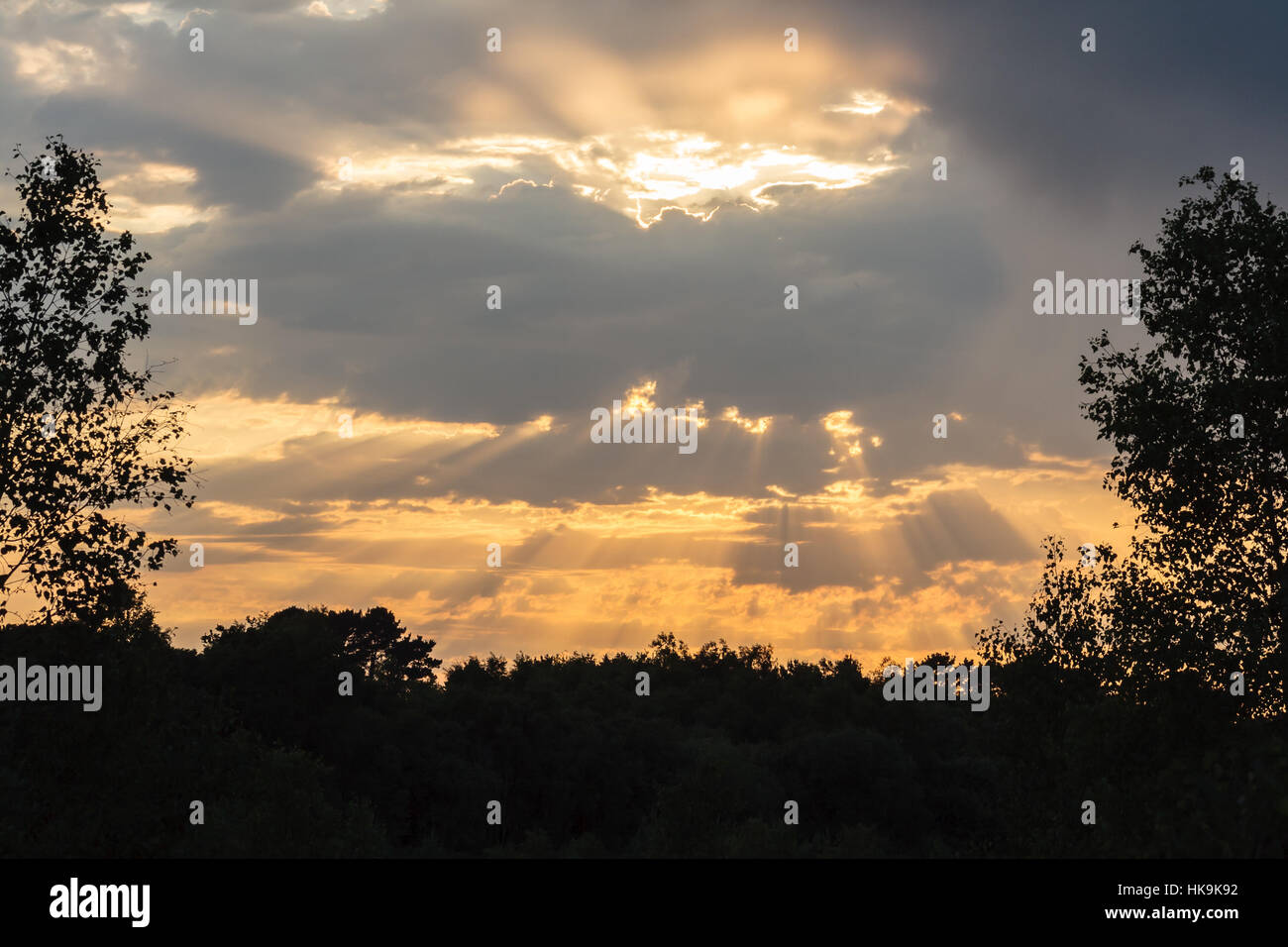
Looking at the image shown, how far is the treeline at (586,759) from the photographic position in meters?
35.3

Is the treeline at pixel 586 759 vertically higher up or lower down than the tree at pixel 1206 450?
lower down

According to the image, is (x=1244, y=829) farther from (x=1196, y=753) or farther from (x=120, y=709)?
(x=120, y=709)

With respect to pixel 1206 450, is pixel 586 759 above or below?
below

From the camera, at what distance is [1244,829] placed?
97.3 ft

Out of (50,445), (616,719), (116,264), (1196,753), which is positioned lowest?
(616,719)

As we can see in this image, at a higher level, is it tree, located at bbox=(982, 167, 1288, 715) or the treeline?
tree, located at bbox=(982, 167, 1288, 715)

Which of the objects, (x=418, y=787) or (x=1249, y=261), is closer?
(x=1249, y=261)

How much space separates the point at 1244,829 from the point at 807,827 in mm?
90318

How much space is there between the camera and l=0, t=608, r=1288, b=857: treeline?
35.3 meters

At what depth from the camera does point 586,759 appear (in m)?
118

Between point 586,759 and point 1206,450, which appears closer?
point 1206,450
